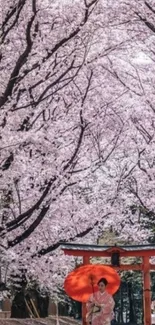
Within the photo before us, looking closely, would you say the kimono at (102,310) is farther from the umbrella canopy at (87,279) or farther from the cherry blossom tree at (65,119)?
the cherry blossom tree at (65,119)

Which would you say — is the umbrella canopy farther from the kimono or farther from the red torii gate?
the kimono

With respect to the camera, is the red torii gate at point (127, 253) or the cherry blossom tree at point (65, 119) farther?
the red torii gate at point (127, 253)

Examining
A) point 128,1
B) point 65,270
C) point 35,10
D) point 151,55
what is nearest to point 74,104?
point 151,55

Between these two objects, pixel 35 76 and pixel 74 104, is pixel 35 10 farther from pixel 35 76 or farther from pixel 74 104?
pixel 74 104

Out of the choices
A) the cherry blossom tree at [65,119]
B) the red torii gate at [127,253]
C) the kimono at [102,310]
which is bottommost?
the kimono at [102,310]

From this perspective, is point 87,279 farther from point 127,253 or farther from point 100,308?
point 100,308

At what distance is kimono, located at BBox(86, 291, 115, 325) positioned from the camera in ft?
33.9

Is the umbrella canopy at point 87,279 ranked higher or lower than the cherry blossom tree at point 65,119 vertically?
lower

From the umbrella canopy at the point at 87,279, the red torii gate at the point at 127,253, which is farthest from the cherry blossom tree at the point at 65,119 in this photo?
the umbrella canopy at the point at 87,279

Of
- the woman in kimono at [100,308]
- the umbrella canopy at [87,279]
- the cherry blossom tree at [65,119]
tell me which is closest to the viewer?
the woman in kimono at [100,308]

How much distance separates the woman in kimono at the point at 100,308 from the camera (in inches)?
407

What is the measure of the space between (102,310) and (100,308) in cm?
5

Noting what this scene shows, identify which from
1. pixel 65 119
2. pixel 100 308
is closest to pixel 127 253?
pixel 100 308

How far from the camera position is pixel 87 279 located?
12.1 meters
